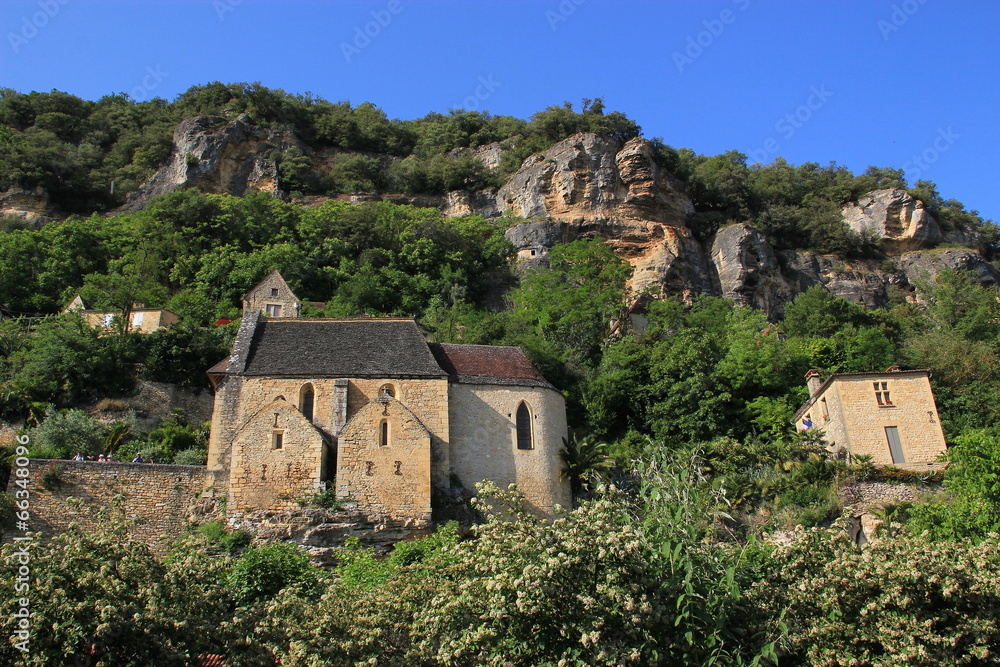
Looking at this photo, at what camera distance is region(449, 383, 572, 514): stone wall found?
2805cm

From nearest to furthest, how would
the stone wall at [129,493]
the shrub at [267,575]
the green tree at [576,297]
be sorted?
the shrub at [267,575] < the stone wall at [129,493] < the green tree at [576,297]

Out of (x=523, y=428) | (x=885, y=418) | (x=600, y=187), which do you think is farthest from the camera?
(x=600, y=187)

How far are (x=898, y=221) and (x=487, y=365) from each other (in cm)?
4470

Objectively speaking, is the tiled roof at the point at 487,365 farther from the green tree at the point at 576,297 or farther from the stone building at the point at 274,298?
the stone building at the point at 274,298

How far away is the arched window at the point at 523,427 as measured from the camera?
2881 centimetres

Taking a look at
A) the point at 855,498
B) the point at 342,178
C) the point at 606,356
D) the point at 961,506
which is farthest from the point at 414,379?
the point at 342,178

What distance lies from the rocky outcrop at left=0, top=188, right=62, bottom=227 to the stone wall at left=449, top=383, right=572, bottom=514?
4283cm

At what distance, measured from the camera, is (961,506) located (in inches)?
835

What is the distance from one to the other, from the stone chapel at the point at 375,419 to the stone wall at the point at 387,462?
3 centimetres

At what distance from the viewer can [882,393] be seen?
28.0 meters

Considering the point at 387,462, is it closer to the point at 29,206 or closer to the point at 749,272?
the point at 749,272

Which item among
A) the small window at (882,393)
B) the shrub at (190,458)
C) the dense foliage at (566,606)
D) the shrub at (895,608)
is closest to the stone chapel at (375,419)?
the shrub at (190,458)

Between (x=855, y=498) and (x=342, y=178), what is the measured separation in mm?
52180

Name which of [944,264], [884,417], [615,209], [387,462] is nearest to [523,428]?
[387,462]
